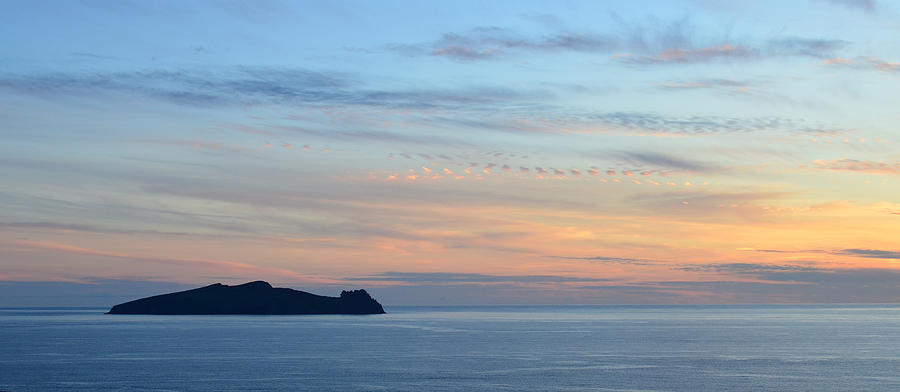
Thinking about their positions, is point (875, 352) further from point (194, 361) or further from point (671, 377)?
point (194, 361)

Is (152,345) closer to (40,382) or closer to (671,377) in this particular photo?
(40,382)

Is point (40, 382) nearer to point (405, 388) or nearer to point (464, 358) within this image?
point (405, 388)

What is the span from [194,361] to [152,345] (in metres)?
38.0

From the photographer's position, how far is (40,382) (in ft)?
276

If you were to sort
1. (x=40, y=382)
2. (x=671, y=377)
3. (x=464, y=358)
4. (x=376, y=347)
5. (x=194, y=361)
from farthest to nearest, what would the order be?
(x=376, y=347) < (x=464, y=358) < (x=194, y=361) < (x=671, y=377) < (x=40, y=382)

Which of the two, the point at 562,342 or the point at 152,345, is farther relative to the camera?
the point at 562,342

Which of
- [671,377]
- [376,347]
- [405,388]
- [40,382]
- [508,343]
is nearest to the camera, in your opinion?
[405,388]

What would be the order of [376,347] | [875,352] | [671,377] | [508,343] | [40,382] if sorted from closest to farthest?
[40,382], [671,377], [875,352], [376,347], [508,343]

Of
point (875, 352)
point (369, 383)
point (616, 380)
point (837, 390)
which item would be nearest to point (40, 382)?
point (369, 383)

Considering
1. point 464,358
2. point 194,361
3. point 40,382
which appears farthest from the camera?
point 464,358

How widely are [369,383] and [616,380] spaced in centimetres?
2431

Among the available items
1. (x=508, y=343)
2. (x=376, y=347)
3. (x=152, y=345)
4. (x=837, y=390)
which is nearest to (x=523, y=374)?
(x=837, y=390)

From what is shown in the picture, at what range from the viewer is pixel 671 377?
296 feet

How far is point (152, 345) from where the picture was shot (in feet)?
460
